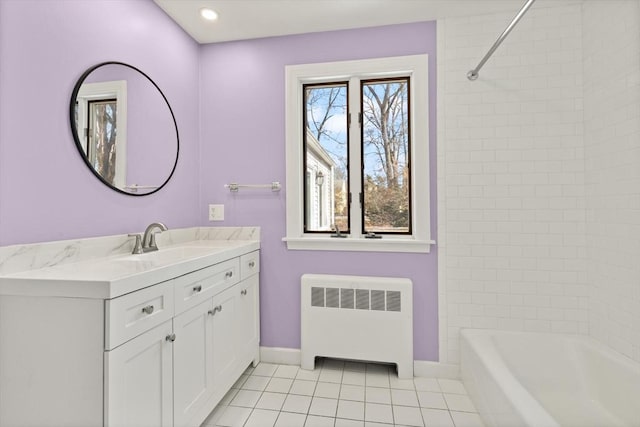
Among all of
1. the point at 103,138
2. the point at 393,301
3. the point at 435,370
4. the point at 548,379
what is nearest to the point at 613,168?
the point at 548,379

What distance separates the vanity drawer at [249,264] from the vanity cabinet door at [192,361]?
42 cm

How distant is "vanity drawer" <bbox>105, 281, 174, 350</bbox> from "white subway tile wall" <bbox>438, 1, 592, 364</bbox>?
173 cm

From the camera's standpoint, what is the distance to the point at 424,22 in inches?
85.1

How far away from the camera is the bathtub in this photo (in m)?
1.45

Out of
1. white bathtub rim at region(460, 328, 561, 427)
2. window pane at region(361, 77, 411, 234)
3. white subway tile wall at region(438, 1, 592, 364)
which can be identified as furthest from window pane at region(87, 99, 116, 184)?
white bathtub rim at region(460, 328, 561, 427)

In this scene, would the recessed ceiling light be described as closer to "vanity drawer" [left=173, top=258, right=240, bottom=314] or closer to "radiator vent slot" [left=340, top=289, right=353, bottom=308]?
"vanity drawer" [left=173, top=258, right=240, bottom=314]

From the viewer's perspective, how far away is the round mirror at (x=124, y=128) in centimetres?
152

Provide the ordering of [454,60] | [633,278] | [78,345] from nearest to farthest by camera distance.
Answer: [78,345], [633,278], [454,60]

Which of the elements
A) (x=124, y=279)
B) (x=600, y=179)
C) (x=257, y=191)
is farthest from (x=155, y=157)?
(x=600, y=179)

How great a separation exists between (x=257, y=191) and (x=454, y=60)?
66.9 inches

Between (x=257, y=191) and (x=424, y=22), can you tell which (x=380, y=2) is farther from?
(x=257, y=191)

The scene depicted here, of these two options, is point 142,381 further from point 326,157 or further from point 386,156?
point 386,156

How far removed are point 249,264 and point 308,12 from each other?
5.85 feet

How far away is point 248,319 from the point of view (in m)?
2.15
